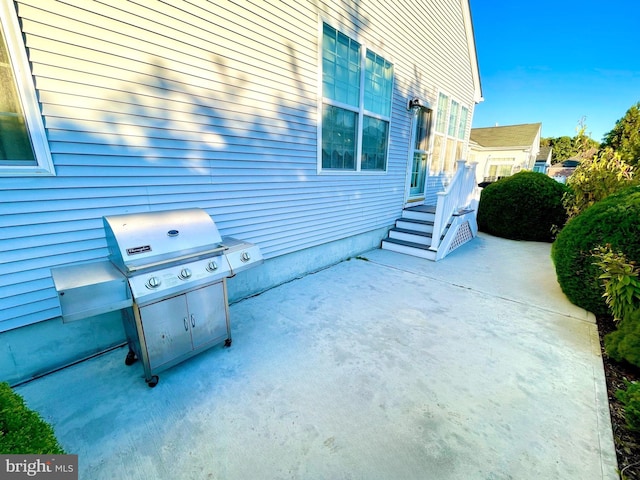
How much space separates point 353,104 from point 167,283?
400 cm

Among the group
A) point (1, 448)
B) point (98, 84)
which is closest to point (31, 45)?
point (98, 84)

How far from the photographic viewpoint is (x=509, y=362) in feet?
7.55

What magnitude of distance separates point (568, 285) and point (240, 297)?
13.7 feet

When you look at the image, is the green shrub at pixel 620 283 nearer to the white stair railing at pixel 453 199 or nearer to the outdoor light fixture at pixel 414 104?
the white stair railing at pixel 453 199

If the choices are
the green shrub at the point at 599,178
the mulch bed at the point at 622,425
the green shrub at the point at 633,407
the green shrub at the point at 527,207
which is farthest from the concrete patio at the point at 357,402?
the green shrub at the point at 527,207

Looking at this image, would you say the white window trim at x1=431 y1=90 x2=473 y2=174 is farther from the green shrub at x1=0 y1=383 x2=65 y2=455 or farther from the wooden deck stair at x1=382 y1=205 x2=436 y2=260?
the green shrub at x1=0 y1=383 x2=65 y2=455

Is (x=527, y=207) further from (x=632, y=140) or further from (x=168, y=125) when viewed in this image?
(x=168, y=125)

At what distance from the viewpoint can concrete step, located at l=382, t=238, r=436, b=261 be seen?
5098mm

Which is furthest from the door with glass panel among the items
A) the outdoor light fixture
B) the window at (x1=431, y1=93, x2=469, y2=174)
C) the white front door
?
the window at (x1=431, y1=93, x2=469, y2=174)

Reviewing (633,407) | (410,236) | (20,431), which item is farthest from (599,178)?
(20,431)

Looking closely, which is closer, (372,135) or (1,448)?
(1,448)

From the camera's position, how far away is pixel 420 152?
6.49 metres

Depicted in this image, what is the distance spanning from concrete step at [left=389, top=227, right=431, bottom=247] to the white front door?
1092 mm

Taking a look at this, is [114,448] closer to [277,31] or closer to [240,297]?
[240,297]
